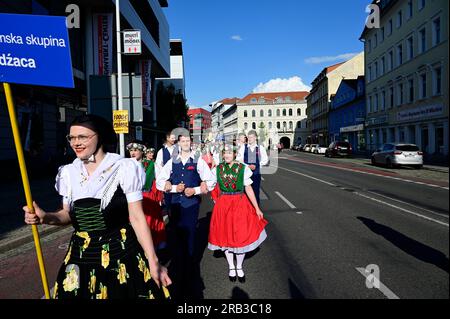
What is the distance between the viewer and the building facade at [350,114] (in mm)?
45281

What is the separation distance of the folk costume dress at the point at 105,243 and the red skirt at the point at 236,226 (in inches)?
82.2

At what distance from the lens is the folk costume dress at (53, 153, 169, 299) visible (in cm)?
217

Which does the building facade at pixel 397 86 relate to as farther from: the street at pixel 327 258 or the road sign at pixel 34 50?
the road sign at pixel 34 50

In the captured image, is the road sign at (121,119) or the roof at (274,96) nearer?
the road sign at (121,119)

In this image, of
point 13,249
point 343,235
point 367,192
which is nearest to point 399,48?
point 367,192

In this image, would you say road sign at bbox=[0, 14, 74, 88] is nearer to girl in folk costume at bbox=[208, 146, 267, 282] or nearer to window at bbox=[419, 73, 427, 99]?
girl in folk costume at bbox=[208, 146, 267, 282]

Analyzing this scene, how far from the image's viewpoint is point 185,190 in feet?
14.8

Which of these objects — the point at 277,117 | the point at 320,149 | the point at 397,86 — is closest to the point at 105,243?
the point at 397,86

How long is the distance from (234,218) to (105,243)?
239 centimetres

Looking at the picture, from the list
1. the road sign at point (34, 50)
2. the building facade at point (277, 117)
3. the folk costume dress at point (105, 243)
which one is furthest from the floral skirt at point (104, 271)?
the building facade at point (277, 117)

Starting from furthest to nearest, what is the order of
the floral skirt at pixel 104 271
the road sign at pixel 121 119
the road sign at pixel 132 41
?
1. the road sign at pixel 132 41
2. the road sign at pixel 121 119
3. the floral skirt at pixel 104 271

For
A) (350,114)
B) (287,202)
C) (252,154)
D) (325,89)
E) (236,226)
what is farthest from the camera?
(325,89)

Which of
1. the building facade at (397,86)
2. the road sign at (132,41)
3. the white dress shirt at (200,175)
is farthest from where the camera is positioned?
the building facade at (397,86)

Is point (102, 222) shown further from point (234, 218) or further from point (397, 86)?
point (397, 86)
